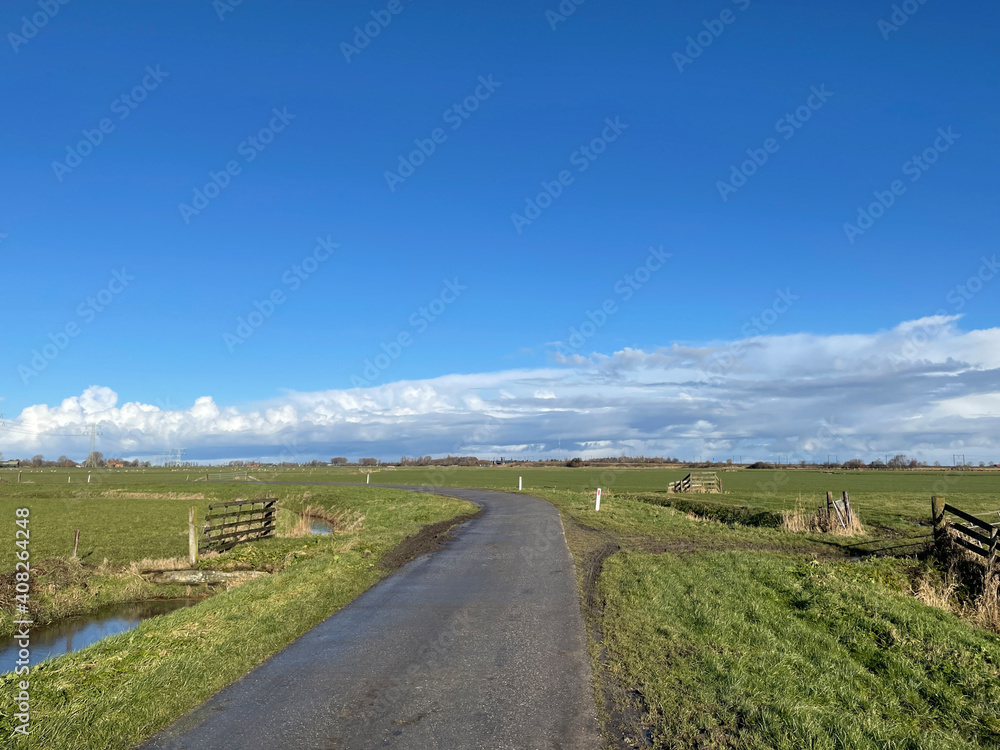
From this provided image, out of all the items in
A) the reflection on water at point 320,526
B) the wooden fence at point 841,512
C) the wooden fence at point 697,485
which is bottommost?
the reflection on water at point 320,526

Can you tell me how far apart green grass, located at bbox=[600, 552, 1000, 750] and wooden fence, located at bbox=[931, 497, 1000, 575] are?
364 centimetres

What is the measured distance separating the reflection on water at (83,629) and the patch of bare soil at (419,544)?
17.9 ft

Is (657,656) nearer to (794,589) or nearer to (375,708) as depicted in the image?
(375,708)

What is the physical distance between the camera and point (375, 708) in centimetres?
733

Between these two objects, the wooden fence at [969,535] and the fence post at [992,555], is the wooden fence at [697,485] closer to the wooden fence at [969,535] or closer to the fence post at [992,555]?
the wooden fence at [969,535]

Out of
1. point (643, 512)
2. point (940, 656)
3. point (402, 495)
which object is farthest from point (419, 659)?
point (402, 495)

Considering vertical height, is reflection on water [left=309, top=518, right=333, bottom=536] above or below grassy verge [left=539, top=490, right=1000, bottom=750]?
below

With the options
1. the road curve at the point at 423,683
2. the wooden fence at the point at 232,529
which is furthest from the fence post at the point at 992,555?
the wooden fence at the point at 232,529

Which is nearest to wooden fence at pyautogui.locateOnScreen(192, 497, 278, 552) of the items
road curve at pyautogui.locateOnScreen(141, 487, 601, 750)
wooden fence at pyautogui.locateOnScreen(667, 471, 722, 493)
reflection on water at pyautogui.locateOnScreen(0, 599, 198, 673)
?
reflection on water at pyautogui.locateOnScreen(0, 599, 198, 673)

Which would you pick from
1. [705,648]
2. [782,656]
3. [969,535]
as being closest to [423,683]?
[705,648]

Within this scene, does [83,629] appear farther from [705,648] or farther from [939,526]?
[939,526]

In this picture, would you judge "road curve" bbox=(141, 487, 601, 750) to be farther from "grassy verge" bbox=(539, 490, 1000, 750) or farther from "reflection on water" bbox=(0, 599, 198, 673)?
"reflection on water" bbox=(0, 599, 198, 673)

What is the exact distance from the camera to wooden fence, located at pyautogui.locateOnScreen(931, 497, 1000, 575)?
17625mm

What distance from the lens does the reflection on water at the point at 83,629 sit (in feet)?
42.7
